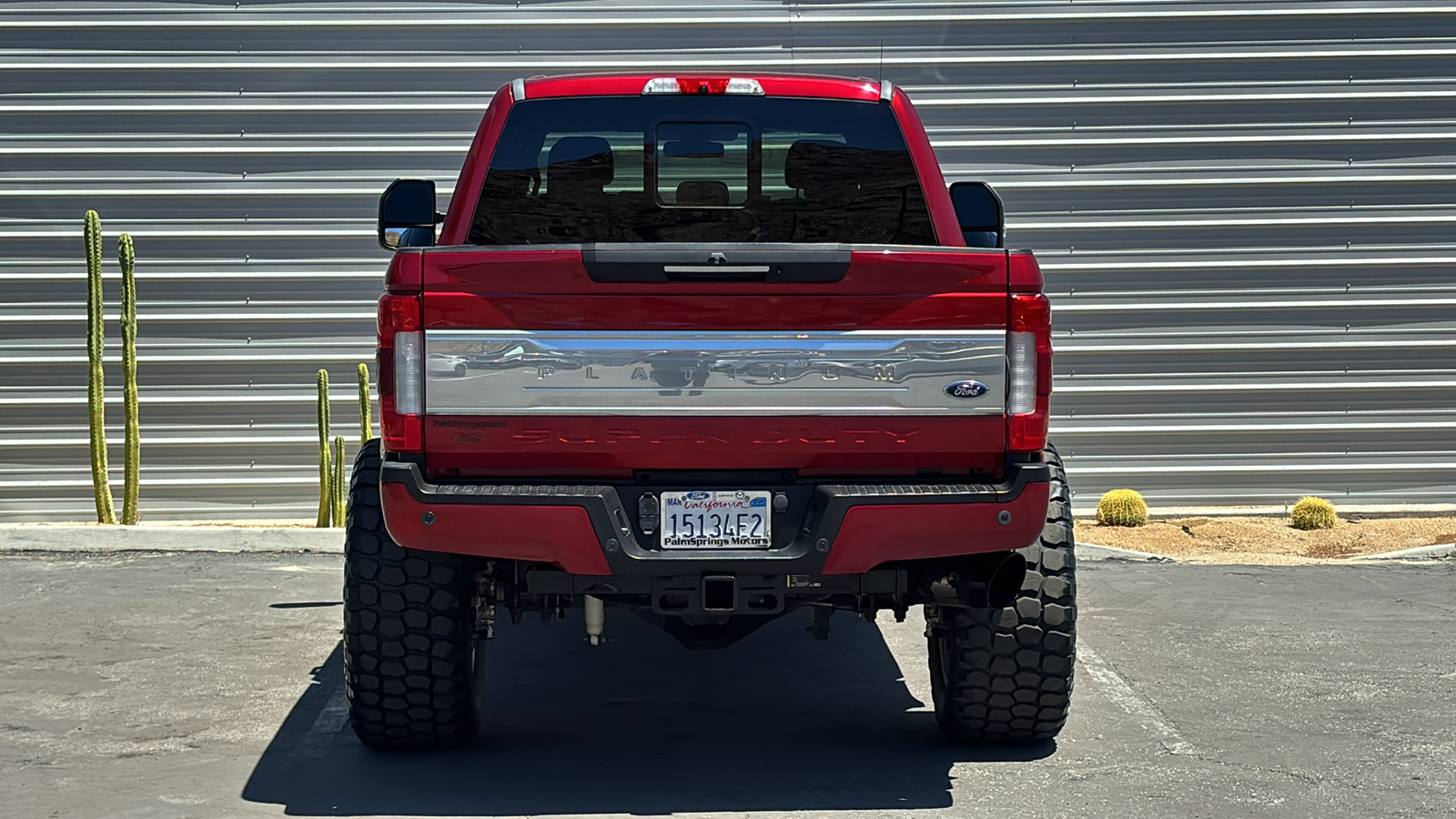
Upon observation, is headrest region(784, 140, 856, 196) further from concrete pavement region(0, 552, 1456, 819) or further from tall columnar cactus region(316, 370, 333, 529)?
tall columnar cactus region(316, 370, 333, 529)

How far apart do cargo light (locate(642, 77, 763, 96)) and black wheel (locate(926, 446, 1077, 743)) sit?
169 cm

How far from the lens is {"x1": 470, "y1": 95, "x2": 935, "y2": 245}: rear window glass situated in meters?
5.75

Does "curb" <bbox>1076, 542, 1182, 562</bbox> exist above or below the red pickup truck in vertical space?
below

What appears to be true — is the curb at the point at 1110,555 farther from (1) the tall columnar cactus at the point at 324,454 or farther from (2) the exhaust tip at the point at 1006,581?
(2) the exhaust tip at the point at 1006,581

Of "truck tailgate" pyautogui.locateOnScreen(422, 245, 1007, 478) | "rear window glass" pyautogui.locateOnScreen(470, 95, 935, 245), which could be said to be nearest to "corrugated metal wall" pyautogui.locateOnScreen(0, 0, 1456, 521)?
"rear window glass" pyautogui.locateOnScreen(470, 95, 935, 245)

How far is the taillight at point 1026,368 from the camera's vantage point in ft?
15.8

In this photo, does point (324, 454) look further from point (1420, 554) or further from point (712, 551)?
point (1420, 554)

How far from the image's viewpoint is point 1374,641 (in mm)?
7414

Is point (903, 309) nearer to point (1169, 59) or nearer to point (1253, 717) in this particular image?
point (1253, 717)

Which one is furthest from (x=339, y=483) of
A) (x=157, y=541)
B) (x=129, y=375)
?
(x=129, y=375)

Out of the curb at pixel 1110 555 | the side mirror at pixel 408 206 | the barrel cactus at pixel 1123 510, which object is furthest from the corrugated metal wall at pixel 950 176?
the side mirror at pixel 408 206

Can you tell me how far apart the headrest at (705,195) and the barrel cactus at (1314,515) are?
6.57 m

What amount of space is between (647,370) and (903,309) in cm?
74

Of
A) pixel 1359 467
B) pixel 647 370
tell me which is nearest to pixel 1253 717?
pixel 647 370
